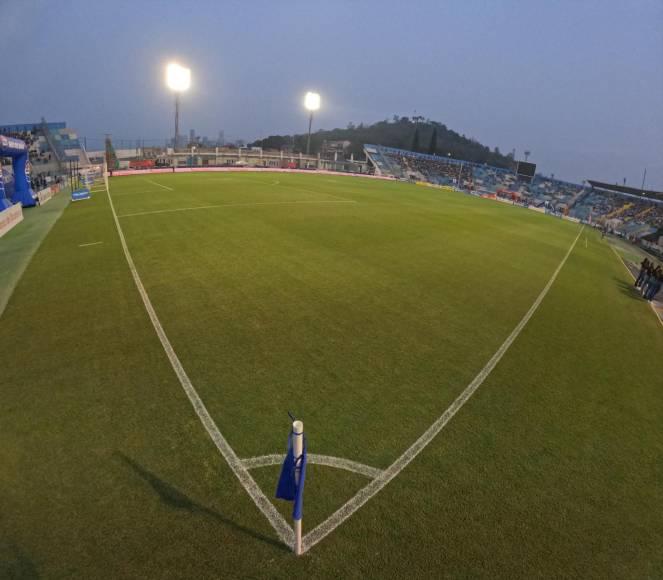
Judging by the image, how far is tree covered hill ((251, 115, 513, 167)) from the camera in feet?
475

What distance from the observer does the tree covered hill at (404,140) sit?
144825 millimetres

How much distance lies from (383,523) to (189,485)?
241 cm

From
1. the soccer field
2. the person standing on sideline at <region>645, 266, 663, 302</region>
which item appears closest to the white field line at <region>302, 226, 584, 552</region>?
the soccer field

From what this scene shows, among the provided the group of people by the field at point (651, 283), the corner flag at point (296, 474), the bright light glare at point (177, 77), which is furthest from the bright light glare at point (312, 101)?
the corner flag at point (296, 474)

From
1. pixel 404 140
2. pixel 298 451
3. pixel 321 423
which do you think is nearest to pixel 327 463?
pixel 321 423

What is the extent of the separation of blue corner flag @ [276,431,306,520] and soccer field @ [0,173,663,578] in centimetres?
65

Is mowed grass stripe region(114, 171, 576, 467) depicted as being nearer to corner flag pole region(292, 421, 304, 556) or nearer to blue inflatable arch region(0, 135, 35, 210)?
corner flag pole region(292, 421, 304, 556)

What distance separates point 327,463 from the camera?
5223mm

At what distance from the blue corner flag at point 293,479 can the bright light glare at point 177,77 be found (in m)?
57.2

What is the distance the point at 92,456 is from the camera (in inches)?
201

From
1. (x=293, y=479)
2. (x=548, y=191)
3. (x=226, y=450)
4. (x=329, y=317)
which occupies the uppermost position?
(x=548, y=191)

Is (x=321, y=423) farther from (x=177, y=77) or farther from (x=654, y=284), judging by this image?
(x=177, y=77)

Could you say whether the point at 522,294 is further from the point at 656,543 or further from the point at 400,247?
the point at 656,543

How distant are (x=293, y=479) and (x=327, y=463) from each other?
1457 millimetres
